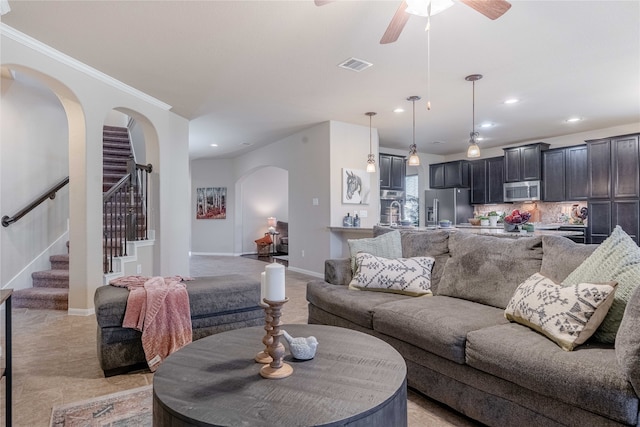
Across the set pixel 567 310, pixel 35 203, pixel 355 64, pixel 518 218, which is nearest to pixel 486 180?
pixel 518 218

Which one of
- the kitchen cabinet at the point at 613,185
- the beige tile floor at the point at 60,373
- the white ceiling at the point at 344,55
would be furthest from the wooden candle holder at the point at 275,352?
the kitchen cabinet at the point at 613,185

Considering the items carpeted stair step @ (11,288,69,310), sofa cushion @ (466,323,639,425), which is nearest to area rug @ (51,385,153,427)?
sofa cushion @ (466,323,639,425)

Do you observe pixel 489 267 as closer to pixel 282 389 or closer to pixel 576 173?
pixel 282 389

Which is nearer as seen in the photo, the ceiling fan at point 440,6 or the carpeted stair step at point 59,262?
the ceiling fan at point 440,6

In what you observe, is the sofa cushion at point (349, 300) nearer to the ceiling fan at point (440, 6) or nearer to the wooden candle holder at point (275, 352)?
the wooden candle holder at point (275, 352)

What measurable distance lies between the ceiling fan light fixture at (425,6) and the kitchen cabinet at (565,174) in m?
5.89

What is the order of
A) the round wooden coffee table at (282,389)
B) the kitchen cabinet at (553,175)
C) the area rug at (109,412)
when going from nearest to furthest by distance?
1. the round wooden coffee table at (282,389)
2. the area rug at (109,412)
3. the kitchen cabinet at (553,175)

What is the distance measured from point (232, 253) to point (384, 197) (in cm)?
465

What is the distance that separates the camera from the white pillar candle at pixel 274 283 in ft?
4.23

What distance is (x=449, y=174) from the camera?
8.61 m

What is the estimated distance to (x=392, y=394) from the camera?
121cm

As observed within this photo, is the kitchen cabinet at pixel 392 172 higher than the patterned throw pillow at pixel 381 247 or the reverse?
higher

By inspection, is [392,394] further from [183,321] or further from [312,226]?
[312,226]

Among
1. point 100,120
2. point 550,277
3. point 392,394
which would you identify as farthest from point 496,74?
point 100,120
